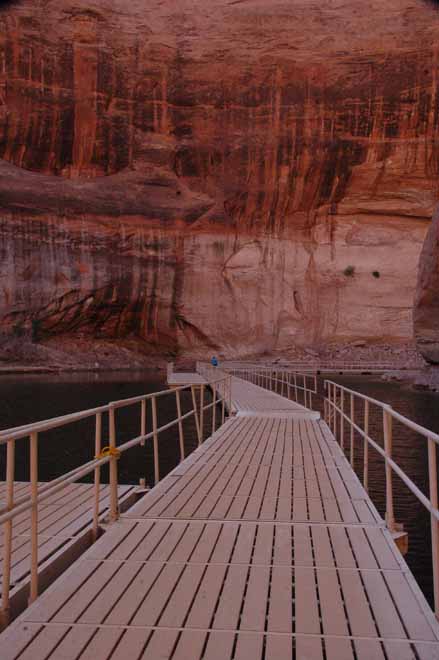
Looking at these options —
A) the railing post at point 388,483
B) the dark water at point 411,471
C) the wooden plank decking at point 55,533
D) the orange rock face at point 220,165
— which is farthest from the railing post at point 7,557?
the orange rock face at point 220,165

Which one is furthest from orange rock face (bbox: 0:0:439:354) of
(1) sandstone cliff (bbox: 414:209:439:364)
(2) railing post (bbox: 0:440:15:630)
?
(2) railing post (bbox: 0:440:15:630)

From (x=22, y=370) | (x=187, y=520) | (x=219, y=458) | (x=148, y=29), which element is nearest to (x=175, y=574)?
(x=187, y=520)

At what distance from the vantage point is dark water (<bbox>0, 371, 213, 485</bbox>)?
532 inches

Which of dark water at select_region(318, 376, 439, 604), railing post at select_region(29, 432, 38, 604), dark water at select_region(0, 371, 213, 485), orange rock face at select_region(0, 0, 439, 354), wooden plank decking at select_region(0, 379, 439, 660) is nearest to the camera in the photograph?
wooden plank decking at select_region(0, 379, 439, 660)

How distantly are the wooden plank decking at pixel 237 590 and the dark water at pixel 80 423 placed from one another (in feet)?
22.7

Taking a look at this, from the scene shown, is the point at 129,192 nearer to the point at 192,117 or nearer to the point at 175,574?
the point at 192,117

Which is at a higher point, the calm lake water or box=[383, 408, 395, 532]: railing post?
box=[383, 408, 395, 532]: railing post

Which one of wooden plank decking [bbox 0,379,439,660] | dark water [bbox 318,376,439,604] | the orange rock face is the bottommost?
dark water [bbox 318,376,439,604]

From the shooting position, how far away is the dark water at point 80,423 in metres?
13.5

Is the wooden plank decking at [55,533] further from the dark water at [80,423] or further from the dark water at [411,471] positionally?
the dark water at [80,423]

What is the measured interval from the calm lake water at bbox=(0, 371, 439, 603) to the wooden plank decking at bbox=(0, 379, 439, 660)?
2778mm

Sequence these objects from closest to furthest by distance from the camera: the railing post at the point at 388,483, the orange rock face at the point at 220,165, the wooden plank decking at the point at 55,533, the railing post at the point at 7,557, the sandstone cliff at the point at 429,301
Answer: the railing post at the point at 7,557, the wooden plank decking at the point at 55,533, the railing post at the point at 388,483, the sandstone cliff at the point at 429,301, the orange rock face at the point at 220,165

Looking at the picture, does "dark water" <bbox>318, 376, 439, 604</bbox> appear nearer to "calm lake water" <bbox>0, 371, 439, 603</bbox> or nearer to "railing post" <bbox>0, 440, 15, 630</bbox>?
"calm lake water" <bbox>0, 371, 439, 603</bbox>

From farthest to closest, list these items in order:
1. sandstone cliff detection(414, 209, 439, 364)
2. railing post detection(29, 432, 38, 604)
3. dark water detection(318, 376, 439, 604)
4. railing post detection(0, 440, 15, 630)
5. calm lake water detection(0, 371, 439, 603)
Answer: sandstone cliff detection(414, 209, 439, 364), calm lake water detection(0, 371, 439, 603), dark water detection(318, 376, 439, 604), railing post detection(29, 432, 38, 604), railing post detection(0, 440, 15, 630)
